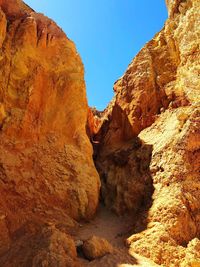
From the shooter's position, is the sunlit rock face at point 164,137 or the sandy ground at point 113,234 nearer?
the sandy ground at point 113,234

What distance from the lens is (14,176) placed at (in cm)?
1110

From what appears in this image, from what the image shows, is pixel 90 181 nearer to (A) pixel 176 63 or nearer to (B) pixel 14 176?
(B) pixel 14 176

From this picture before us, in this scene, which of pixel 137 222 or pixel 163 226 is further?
pixel 137 222

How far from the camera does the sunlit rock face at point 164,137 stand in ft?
35.3

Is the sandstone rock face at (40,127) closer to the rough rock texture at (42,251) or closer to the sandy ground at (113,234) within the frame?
the sandy ground at (113,234)

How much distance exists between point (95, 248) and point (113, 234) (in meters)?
2.81

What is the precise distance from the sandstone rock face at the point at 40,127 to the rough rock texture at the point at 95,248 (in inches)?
81.1

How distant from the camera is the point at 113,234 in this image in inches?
469

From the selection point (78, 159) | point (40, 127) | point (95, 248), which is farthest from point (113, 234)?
point (40, 127)

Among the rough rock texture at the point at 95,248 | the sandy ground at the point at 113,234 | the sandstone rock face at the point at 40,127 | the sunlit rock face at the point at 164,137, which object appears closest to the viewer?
the sandy ground at the point at 113,234

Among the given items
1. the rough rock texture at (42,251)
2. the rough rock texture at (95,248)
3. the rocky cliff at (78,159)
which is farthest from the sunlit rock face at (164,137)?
the rough rock texture at (42,251)

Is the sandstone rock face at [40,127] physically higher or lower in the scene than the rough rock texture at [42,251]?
higher

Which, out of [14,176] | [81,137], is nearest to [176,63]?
[81,137]

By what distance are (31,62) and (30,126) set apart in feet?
9.86
